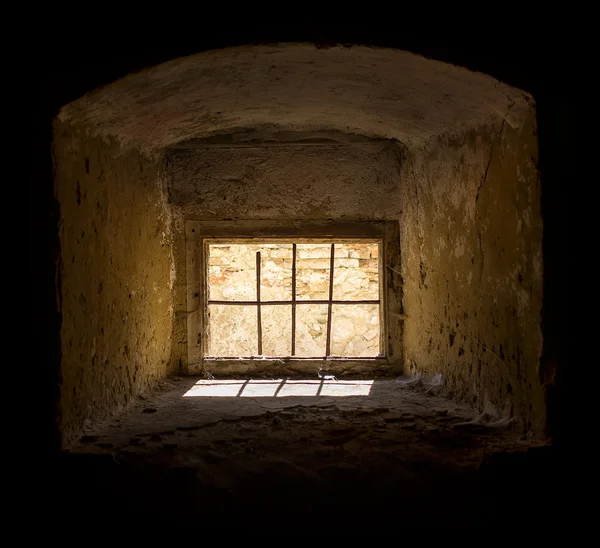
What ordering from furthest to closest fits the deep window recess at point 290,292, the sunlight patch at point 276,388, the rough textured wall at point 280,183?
the deep window recess at point 290,292 < the rough textured wall at point 280,183 < the sunlight patch at point 276,388

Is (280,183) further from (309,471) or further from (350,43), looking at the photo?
(309,471)

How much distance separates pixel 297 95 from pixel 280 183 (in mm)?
802

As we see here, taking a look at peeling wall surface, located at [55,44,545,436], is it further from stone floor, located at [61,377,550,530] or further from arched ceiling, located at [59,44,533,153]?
stone floor, located at [61,377,550,530]

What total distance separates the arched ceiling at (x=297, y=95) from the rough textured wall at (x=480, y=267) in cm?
11

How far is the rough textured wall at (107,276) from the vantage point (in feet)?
4.83

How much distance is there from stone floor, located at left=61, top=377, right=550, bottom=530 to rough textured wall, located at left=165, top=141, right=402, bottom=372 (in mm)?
1114

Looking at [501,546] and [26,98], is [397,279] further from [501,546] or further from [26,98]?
[26,98]

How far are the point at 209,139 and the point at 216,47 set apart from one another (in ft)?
4.08

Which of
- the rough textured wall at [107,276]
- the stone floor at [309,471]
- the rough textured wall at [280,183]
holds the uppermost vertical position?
the rough textured wall at [280,183]

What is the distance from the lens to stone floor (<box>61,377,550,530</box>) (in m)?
1.26

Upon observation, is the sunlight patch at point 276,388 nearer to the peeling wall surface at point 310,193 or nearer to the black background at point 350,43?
the peeling wall surface at point 310,193

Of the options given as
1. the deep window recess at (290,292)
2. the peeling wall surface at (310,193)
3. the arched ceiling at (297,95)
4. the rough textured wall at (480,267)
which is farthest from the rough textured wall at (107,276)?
the deep window recess at (290,292)

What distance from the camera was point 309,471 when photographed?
1.36 meters

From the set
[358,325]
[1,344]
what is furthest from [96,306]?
[358,325]
